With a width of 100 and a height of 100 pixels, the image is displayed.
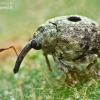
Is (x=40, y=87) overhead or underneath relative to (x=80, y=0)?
underneath

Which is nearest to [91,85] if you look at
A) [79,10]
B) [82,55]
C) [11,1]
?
[82,55]

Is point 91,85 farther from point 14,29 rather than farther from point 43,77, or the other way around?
point 14,29

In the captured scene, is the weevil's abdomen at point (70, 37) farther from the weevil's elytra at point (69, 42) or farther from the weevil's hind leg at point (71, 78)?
the weevil's hind leg at point (71, 78)

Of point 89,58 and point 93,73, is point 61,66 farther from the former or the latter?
point 93,73

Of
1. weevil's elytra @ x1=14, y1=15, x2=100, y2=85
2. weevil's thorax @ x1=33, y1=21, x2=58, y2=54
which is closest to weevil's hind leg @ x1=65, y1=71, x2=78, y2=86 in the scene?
weevil's elytra @ x1=14, y1=15, x2=100, y2=85

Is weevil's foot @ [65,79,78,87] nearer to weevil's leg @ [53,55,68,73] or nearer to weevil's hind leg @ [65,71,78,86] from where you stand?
weevil's hind leg @ [65,71,78,86]

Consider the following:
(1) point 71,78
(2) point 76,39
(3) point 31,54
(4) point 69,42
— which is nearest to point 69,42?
(4) point 69,42
